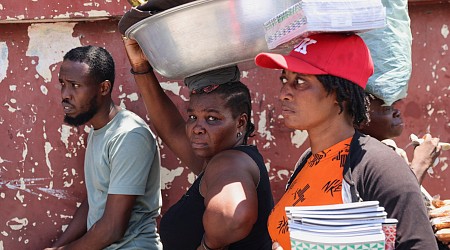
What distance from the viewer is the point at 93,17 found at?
385 centimetres

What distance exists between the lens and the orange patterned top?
2221mm

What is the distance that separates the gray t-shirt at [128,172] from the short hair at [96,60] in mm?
208

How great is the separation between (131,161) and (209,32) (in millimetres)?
970

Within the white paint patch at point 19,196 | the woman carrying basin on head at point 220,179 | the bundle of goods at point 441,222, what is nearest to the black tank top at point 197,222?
the woman carrying basin on head at point 220,179

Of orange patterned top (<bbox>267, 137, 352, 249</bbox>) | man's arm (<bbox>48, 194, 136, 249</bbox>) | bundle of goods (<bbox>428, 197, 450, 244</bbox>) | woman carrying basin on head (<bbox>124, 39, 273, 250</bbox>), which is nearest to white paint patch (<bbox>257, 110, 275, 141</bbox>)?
woman carrying basin on head (<bbox>124, 39, 273, 250</bbox>)

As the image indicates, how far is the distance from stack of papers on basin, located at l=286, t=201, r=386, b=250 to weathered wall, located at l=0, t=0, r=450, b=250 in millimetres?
1987

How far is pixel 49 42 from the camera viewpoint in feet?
12.8

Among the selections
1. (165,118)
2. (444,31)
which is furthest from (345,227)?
(444,31)

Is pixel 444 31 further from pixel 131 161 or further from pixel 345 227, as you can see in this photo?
pixel 345 227

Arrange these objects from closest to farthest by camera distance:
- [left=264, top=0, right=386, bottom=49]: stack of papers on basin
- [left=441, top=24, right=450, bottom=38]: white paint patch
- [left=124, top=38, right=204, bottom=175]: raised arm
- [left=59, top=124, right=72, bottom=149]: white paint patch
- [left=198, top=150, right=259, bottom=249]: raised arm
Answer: [left=264, top=0, right=386, bottom=49]: stack of papers on basin < [left=198, top=150, right=259, bottom=249]: raised arm < [left=124, top=38, right=204, bottom=175]: raised arm < [left=59, top=124, right=72, bottom=149]: white paint patch < [left=441, top=24, right=450, bottom=38]: white paint patch

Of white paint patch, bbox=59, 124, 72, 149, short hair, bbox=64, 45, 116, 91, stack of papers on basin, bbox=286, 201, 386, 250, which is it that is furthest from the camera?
white paint patch, bbox=59, 124, 72, 149

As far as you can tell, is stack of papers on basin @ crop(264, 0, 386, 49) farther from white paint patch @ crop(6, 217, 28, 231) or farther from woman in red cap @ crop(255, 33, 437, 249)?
white paint patch @ crop(6, 217, 28, 231)

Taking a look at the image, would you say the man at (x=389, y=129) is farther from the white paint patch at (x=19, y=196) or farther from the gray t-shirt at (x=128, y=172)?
the white paint patch at (x=19, y=196)

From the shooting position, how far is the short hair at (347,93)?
2285mm
